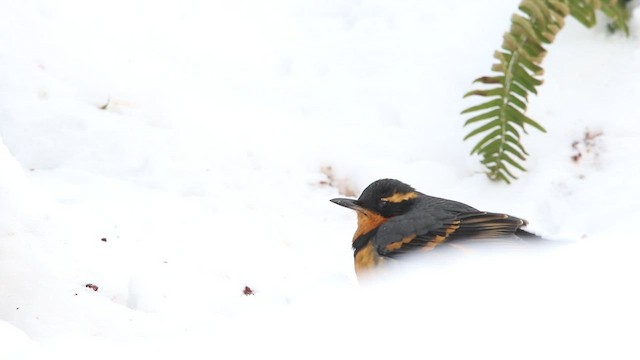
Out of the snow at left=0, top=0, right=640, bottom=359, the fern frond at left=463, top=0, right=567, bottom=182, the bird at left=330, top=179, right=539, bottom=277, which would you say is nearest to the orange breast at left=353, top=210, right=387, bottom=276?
the bird at left=330, top=179, right=539, bottom=277

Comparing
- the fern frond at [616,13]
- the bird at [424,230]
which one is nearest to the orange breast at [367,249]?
the bird at [424,230]

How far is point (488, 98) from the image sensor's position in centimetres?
754

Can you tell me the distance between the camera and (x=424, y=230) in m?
5.68

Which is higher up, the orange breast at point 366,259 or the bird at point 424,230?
the bird at point 424,230

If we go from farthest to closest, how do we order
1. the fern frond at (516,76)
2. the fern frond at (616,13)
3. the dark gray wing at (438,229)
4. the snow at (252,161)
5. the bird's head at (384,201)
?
the fern frond at (616,13)
the fern frond at (516,76)
the bird's head at (384,201)
the dark gray wing at (438,229)
the snow at (252,161)

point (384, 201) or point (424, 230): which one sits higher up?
point (384, 201)

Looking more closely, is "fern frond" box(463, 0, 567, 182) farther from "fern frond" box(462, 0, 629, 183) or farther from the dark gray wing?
the dark gray wing

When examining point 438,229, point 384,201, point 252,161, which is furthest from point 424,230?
point 252,161

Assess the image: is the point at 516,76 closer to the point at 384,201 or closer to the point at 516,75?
the point at 516,75

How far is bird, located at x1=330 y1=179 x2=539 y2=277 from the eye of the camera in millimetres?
5621

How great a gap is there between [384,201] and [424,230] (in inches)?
16.1

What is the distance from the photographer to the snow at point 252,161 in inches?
188

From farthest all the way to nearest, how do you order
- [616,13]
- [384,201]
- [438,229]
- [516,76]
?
[616,13] < [516,76] < [384,201] < [438,229]

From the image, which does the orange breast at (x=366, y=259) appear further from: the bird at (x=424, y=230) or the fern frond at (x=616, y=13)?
the fern frond at (x=616, y=13)
